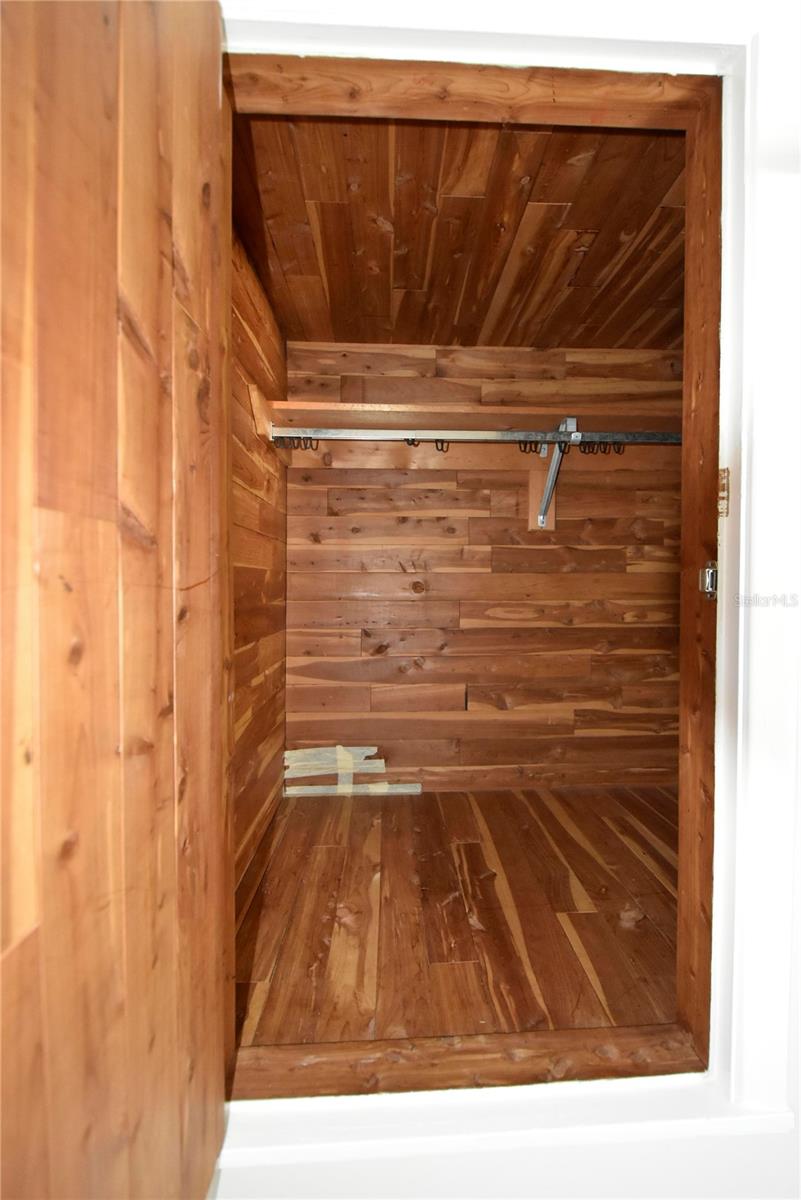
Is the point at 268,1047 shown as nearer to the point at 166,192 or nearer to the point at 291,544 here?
the point at 166,192

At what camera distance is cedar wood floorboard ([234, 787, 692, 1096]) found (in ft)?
4.19

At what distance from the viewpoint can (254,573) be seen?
205 centimetres

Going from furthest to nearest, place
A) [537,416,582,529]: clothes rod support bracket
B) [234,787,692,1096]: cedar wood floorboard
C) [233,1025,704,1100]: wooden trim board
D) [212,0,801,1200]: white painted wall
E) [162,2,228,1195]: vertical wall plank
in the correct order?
[537,416,582,529]: clothes rod support bracket, [234,787,692,1096]: cedar wood floorboard, [233,1025,704,1100]: wooden trim board, [212,0,801,1200]: white painted wall, [162,2,228,1195]: vertical wall plank

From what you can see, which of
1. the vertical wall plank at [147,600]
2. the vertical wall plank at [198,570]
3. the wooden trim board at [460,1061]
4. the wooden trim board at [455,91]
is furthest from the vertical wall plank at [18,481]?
the wooden trim board at [460,1061]

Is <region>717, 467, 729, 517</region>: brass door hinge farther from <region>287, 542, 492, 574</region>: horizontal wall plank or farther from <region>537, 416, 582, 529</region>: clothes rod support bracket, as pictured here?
<region>287, 542, 492, 574</region>: horizontal wall plank

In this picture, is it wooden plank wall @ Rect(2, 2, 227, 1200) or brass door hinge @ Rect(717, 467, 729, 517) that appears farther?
brass door hinge @ Rect(717, 467, 729, 517)

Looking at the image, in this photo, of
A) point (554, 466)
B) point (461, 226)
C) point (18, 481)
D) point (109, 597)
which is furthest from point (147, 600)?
point (554, 466)

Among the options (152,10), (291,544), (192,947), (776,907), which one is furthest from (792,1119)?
(291,544)

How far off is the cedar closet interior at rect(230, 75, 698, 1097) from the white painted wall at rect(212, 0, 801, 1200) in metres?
0.10

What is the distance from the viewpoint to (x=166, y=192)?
0.76 m

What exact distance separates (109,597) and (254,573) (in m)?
1.45

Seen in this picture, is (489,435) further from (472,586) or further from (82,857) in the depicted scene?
(82,857)

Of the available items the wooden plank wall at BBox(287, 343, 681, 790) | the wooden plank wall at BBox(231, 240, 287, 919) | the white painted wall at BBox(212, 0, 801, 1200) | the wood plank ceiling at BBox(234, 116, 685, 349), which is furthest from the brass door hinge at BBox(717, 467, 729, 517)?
the wooden plank wall at BBox(287, 343, 681, 790)

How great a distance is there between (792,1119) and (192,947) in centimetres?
113
